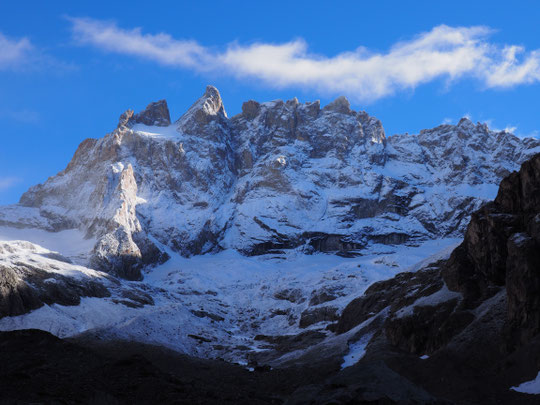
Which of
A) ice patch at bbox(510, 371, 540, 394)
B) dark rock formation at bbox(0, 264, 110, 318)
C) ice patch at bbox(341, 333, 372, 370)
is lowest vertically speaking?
ice patch at bbox(510, 371, 540, 394)

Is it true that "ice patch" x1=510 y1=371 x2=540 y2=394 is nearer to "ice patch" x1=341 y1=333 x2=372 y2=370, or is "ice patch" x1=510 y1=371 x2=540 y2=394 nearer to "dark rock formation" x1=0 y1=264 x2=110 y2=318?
"ice patch" x1=341 y1=333 x2=372 y2=370

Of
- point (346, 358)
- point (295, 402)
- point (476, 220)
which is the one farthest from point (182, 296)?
point (295, 402)

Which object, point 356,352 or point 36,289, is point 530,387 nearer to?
point 356,352

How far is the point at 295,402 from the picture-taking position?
29719 millimetres

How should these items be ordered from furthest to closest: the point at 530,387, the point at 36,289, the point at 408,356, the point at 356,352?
the point at 36,289
the point at 356,352
the point at 408,356
the point at 530,387

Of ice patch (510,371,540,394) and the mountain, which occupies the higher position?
the mountain

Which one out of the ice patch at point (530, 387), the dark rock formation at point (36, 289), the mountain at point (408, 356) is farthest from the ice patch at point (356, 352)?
the dark rock formation at point (36, 289)

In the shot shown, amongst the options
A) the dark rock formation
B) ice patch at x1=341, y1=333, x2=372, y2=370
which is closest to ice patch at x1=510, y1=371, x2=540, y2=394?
ice patch at x1=341, y1=333, x2=372, y2=370

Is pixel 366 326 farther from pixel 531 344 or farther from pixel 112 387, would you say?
pixel 112 387

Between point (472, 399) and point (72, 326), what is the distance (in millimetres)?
70410

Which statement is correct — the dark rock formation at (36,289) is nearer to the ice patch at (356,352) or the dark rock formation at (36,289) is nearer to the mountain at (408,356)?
the mountain at (408,356)

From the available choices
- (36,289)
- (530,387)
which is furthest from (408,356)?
(36,289)

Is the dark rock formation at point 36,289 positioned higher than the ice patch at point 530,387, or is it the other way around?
the dark rock formation at point 36,289

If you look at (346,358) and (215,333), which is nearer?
(346,358)
